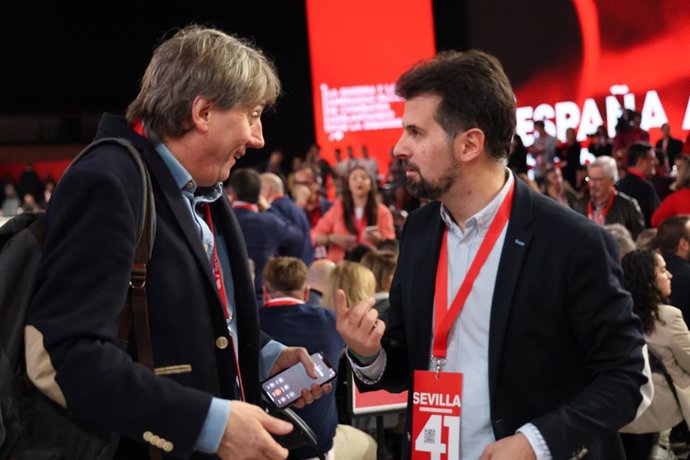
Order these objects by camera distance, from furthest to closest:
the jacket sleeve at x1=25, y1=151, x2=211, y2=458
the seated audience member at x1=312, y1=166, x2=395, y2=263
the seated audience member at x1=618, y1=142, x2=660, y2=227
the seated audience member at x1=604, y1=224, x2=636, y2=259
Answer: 1. the seated audience member at x1=618, y1=142, x2=660, y2=227
2. the seated audience member at x1=312, y1=166, x2=395, y2=263
3. the seated audience member at x1=604, y1=224, x2=636, y2=259
4. the jacket sleeve at x1=25, y1=151, x2=211, y2=458

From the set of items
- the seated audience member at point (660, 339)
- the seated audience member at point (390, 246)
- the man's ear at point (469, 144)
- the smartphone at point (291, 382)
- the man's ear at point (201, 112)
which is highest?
the man's ear at point (201, 112)

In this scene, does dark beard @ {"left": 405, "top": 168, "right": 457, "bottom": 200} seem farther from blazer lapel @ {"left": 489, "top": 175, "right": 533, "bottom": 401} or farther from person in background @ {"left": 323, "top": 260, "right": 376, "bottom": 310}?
person in background @ {"left": 323, "top": 260, "right": 376, "bottom": 310}

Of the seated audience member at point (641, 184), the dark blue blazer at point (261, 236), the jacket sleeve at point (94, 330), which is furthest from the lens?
the seated audience member at point (641, 184)

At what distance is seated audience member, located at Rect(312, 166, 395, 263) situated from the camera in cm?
704

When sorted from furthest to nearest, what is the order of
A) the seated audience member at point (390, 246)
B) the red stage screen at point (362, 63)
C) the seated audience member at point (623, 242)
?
the red stage screen at point (362, 63) → the seated audience member at point (390, 246) → the seated audience member at point (623, 242)

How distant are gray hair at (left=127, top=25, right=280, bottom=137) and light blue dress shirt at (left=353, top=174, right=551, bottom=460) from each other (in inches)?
21.9

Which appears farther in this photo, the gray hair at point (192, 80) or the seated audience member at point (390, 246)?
the seated audience member at point (390, 246)

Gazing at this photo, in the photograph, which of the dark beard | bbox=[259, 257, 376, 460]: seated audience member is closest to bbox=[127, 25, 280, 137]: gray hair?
the dark beard

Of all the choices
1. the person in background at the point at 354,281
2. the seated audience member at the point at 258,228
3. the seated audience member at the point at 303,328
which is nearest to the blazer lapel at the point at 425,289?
the seated audience member at the point at 303,328

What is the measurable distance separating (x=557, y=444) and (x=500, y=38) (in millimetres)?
13145

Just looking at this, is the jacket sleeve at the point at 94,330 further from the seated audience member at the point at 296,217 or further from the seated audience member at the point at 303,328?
the seated audience member at the point at 296,217

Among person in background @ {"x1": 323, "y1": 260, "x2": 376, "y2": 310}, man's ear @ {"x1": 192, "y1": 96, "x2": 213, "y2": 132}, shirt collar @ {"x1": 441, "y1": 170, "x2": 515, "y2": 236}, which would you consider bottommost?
person in background @ {"x1": 323, "y1": 260, "x2": 376, "y2": 310}

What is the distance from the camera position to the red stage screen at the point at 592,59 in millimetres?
12031

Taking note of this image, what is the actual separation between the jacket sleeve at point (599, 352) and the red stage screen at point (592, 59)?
417 inches
